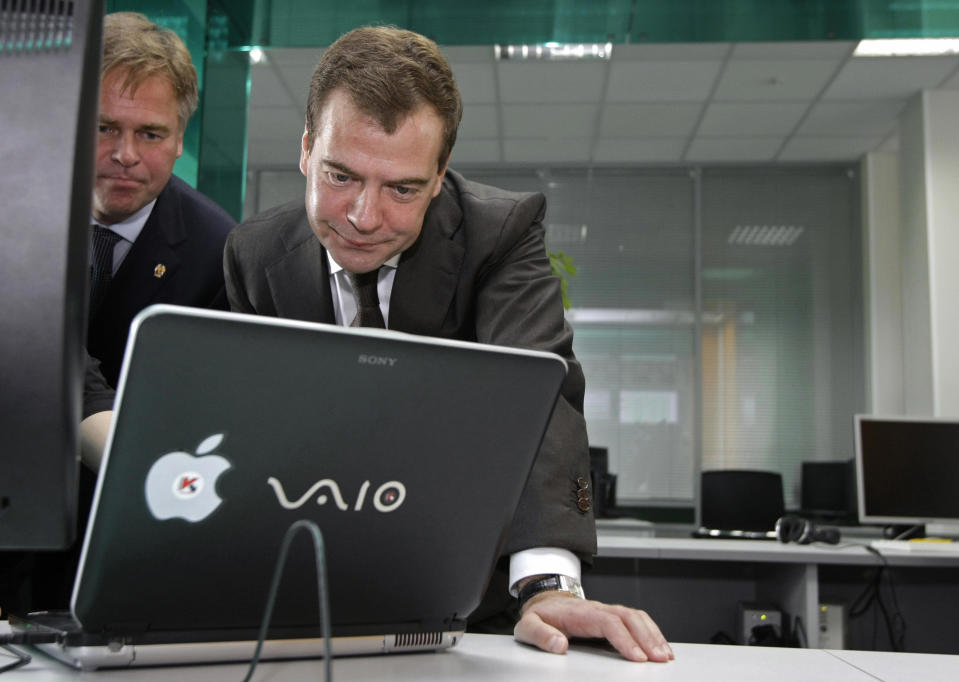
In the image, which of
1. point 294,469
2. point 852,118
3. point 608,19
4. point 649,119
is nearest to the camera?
point 294,469

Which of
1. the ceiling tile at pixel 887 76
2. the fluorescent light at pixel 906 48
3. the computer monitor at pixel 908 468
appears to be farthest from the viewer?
the ceiling tile at pixel 887 76

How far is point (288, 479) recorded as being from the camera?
25.6 inches

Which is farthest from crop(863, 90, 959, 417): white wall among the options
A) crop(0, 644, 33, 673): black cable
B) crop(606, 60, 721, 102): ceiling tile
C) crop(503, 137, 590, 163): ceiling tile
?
crop(0, 644, 33, 673): black cable

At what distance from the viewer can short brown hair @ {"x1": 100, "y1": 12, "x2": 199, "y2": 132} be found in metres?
1.35

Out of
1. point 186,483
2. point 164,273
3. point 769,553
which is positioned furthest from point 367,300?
point 769,553

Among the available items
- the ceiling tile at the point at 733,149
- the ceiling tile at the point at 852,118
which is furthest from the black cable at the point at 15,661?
the ceiling tile at the point at 733,149

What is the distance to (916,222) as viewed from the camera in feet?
17.2

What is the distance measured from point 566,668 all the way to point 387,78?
69cm

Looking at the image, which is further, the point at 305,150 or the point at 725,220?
the point at 725,220

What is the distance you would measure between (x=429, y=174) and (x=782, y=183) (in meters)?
5.70

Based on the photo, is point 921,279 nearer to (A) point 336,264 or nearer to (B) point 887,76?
(B) point 887,76

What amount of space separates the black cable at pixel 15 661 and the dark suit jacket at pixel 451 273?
0.60 meters

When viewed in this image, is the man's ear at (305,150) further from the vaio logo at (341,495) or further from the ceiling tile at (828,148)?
the ceiling tile at (828,148)

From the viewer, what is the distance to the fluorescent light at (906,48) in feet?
15.2
